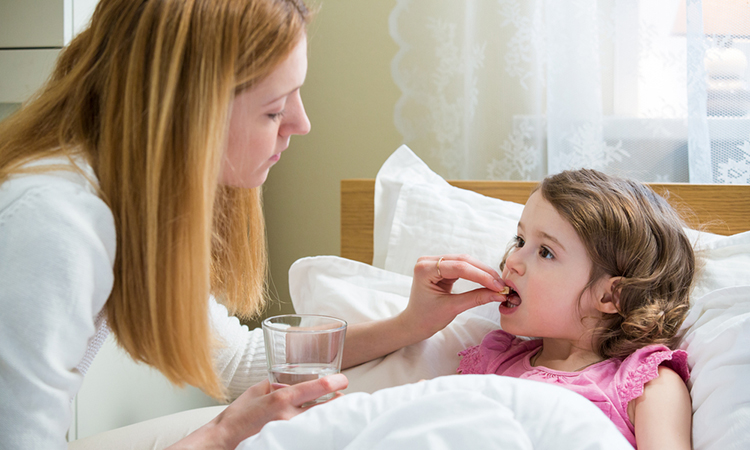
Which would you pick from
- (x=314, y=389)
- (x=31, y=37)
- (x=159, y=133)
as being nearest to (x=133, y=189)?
(x=159, y=133)

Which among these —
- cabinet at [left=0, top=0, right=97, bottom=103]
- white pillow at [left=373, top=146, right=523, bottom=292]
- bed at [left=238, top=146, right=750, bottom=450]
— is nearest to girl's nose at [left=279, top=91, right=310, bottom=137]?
bed at [left=238, top=146, right=750, bottom=450]

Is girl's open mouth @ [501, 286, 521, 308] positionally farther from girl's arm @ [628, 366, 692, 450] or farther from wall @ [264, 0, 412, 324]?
wall @ [264, 0, 412, 324]

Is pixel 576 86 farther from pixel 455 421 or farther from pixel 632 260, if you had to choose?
pixel 455 421

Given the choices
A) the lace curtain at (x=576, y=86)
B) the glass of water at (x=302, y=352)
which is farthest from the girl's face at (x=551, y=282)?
the lace curtain at (x=576, y=86)

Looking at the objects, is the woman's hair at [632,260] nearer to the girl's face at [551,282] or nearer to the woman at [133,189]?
the girl's face at [551,282]

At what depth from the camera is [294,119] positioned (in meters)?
0.83

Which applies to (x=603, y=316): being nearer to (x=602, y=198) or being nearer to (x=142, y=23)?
(x=602, y=198)

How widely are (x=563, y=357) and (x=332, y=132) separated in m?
1.24

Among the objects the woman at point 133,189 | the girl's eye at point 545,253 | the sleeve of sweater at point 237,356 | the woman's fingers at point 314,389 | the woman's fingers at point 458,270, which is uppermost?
the woman at point 133,189

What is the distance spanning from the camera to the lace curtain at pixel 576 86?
1.36 meters

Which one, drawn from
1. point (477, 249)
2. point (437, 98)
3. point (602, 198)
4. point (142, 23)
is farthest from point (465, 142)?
point (142, 23)

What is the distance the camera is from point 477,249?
1.21 meters

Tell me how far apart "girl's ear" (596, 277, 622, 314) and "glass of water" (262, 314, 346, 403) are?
47cm

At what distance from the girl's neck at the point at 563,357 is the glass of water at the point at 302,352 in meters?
0.45
